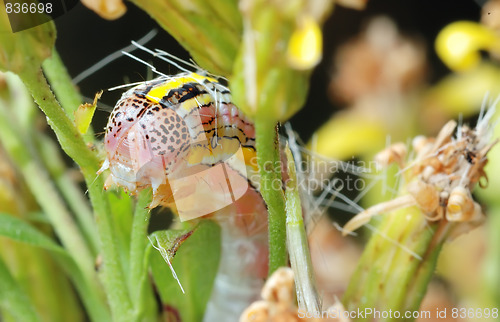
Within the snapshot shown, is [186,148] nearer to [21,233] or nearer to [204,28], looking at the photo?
[204,28]

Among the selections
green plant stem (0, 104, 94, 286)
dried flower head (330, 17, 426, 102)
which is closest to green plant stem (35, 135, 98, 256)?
green plant stem (0, 104, 94, 286)

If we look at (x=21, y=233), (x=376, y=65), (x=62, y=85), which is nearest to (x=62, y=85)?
(x=62, y=85)

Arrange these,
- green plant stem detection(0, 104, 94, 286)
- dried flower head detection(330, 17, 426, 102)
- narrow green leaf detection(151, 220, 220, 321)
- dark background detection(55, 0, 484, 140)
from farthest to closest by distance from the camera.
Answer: dried flower head detection(330, 17, 426, 102)
dark background detection(55, 0, 484, 140)
green plant stem detection(0, 104, 94, 286)
narrow green leaf detection(151, 220, 220, 321)

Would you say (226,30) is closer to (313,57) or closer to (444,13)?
(313,57)

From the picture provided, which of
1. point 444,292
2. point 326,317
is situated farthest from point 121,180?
point 444,292

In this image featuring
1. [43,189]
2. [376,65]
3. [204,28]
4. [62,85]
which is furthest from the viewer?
[376,65]

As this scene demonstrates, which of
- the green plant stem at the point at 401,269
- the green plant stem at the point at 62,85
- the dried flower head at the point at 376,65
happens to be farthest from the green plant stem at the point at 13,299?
the dried flower head at the point at 376,65

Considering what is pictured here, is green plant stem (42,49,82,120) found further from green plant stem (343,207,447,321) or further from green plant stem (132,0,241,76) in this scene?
green plant stem (343,207,447,321)
